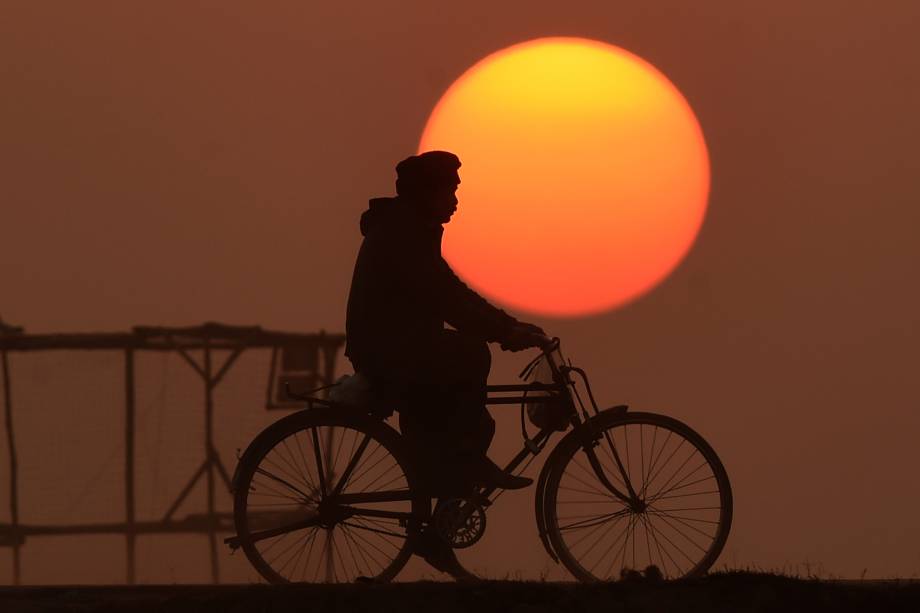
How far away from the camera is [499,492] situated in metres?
7.68

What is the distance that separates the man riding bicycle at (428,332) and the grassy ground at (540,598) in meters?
1.21

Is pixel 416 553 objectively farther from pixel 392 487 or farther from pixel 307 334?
pixel 307 334

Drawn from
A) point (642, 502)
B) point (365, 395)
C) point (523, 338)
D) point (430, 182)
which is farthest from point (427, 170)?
point (642, 502)

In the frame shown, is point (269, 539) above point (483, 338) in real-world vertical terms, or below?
below

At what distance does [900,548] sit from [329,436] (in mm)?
4407

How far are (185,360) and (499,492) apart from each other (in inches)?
679

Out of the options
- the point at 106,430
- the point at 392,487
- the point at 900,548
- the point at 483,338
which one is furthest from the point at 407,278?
the point at 106,430

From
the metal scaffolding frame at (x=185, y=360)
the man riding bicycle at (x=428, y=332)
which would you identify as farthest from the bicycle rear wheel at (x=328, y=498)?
the metal scaffolding frame at (x=185, y=360)

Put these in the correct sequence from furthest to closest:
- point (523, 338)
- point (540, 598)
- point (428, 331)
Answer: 1. point (523, 338)
2. point (428, 331)
3. point (540, 598)

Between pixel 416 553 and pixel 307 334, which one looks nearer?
pixel 416 553

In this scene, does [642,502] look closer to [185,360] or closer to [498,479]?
[498,479]

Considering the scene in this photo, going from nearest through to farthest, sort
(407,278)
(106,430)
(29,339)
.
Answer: (407,278) < (29,339) < (106,430)

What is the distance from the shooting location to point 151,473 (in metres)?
24.3

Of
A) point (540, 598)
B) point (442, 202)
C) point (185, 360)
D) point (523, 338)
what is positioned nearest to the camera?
point (540, 598)
